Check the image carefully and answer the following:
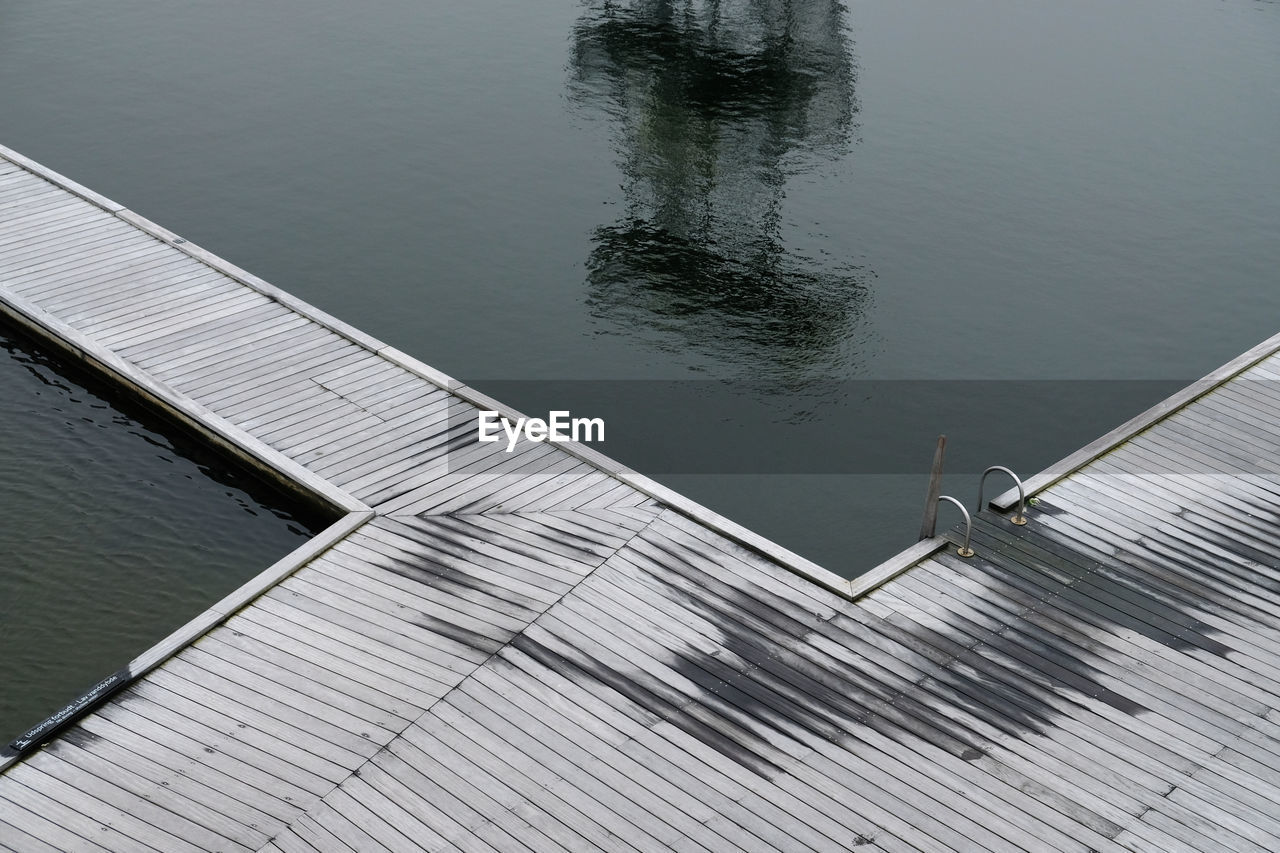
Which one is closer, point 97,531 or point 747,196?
point 97,531

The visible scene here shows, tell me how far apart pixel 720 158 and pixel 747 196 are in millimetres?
2176

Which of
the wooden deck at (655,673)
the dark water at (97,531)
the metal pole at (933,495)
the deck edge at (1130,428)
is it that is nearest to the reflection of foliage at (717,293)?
the deck edge at (1130,428)

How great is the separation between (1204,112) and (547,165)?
63.8 feet

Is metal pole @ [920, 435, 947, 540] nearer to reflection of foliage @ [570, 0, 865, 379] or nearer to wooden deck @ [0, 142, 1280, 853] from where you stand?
wooden deck @ [0, 142, 1280, 853]

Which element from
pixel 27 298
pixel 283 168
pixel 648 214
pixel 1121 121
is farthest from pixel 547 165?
pixel 1121 121

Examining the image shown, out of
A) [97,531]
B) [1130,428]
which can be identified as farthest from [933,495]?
[97,531]

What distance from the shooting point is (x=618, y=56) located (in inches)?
1569

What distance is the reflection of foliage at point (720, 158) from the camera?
27.9 metres

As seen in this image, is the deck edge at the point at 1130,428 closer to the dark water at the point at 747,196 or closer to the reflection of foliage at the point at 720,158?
the dark water at the point at 747,196

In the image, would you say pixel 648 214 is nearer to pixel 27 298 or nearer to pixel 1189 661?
pixel 27 298

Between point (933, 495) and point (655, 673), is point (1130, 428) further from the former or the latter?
point (655, 673)

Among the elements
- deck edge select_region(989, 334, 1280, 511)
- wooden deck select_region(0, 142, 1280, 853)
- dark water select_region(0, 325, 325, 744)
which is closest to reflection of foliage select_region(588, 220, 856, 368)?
deck edge select_region(989, 334, 1280, 511)

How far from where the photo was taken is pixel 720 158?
1340 inches

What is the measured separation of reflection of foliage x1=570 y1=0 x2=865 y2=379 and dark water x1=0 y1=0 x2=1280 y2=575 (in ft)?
0.32
